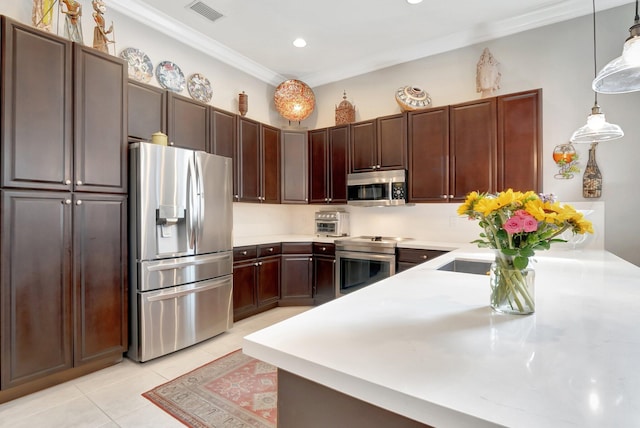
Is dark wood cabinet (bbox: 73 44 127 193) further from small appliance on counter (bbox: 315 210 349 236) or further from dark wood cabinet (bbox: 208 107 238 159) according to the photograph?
small appliance on counter (bbox: 315 210 349 236)

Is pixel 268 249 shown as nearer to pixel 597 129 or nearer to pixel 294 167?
pixel 294 167

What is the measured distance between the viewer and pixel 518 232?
949 mm

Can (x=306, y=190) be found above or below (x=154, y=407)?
above

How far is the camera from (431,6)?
9.94ft

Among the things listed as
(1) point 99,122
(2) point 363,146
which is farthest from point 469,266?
(1) point 99,122

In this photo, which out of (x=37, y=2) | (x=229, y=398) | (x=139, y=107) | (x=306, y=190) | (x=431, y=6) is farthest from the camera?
(x=306, y=190)

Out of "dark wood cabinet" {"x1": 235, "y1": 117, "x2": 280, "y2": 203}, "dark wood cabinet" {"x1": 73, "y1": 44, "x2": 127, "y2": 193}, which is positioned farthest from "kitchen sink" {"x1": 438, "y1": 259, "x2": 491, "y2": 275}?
"dark wood cabinet" {"x1": 73, "y1": 44, "x2": 127, "y2": 193}

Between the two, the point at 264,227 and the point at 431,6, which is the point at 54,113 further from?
the point at 431,6

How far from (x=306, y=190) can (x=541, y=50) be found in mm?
2996

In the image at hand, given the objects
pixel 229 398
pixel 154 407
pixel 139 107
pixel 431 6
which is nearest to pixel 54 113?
pixel 139 107

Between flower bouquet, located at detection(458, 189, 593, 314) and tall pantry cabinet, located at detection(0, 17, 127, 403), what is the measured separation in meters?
2.55

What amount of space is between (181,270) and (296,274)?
1563mm

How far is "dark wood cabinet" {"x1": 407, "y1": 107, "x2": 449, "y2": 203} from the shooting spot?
3.38 metres

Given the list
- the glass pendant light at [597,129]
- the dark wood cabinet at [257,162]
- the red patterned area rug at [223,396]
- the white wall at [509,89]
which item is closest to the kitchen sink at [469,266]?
the glass pendant light at [597,129]
